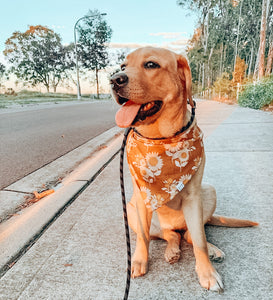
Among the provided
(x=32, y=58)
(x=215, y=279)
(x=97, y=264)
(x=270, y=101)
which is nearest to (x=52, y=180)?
(x=97, y=264)

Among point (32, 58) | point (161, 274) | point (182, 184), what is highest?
point (32, 58)

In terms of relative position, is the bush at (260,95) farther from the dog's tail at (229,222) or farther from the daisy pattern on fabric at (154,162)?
the daisy pattern on fabric at (154,162)

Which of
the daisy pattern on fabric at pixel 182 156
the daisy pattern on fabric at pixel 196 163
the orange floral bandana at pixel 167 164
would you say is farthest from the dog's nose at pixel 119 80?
the daisy pattern on fabric at pixel 196 163

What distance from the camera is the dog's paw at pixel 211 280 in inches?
55.2

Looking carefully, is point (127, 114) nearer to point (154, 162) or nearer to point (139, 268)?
point (154, 162)

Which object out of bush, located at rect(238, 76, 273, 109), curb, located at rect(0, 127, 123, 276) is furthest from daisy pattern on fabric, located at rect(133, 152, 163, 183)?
bush, located at rect(238, 76, 273, 109)

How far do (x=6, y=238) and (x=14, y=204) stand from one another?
0.69 m

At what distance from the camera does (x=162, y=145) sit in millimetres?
1658

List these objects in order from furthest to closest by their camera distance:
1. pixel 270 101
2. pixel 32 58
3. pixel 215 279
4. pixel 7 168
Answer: pixel 32 58 < pixel 270 101 < pixel 7 168 < pixel 215 279

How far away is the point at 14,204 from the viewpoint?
2514 millimetres

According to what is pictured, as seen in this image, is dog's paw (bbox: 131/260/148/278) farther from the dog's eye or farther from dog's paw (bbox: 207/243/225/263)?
the dog's eye

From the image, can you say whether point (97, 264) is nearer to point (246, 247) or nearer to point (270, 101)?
→ point (246, 247)

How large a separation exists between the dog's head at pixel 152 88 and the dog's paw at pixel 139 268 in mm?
911

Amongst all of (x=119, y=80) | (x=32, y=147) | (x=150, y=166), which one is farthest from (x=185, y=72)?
(x=32, y=147)
